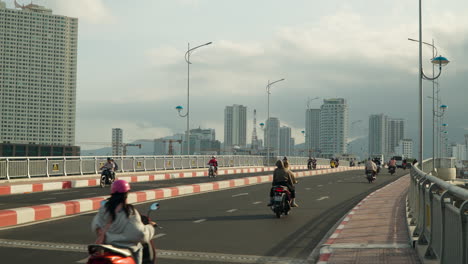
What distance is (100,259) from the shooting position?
16.3 feet

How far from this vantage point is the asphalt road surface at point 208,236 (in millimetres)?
9281

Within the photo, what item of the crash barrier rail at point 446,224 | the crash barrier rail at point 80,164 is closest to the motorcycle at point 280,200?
the crash barrier rail at point 446,224

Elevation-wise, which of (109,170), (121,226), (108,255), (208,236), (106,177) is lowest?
(208,236)

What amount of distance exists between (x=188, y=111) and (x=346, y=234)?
1716 inches

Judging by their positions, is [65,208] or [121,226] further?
[65,208]

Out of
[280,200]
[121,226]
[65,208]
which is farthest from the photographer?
[65,208]

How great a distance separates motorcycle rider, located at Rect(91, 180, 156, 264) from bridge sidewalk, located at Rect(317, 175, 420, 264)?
11.7ft

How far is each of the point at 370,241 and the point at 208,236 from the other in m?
3.33

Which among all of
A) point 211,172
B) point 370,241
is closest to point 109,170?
point 211,172

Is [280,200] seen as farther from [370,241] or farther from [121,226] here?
[121,226]

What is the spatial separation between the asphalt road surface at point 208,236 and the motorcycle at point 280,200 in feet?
0.75

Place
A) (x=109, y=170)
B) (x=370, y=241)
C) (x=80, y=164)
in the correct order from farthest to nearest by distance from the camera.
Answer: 1. (x=80, y=164)
2. (x=109, y=170)
3. (x=370, y=241)

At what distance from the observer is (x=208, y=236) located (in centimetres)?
A: 1177

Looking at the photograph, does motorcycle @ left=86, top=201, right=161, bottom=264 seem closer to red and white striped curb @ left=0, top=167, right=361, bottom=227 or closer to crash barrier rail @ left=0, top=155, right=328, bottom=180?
red and white striped curb @ left=0, top=167, right=361, bottom=227
